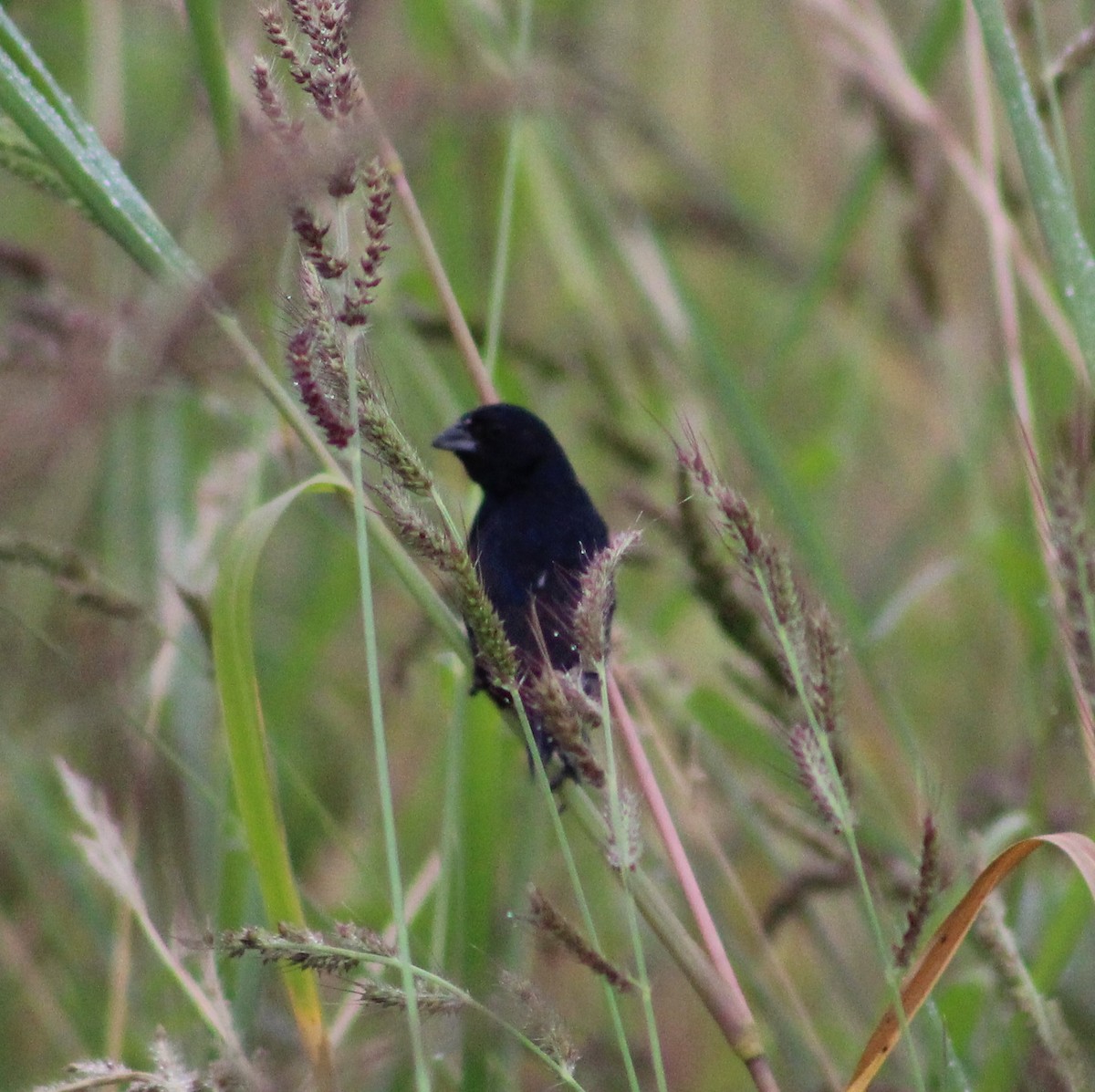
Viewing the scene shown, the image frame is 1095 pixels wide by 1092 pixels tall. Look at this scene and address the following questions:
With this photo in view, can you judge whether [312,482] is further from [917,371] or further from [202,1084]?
[917,371]

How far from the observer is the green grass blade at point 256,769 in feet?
4.39

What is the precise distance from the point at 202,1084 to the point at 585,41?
2910 millimetres

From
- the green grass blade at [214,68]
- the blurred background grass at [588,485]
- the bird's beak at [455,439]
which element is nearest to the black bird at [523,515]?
the bird's beak at [455,439]

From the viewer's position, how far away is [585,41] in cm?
341

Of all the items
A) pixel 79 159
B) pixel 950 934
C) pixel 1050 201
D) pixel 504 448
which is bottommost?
pixel 950 934

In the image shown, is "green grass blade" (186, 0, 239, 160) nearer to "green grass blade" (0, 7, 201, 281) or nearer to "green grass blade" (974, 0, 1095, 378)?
"green grass blade" (0, 7, 201, 281)

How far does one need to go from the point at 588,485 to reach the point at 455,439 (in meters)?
1.27

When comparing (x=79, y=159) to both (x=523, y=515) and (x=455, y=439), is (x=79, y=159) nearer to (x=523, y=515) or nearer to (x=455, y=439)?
(x=455, y=439)

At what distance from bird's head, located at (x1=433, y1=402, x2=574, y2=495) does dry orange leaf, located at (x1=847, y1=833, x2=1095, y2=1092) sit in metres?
1.08

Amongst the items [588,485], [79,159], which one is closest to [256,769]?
[79,159]

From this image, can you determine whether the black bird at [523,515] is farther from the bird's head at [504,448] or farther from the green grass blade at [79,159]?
the green grass blade at [79,159]

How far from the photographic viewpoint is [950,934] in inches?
51.1

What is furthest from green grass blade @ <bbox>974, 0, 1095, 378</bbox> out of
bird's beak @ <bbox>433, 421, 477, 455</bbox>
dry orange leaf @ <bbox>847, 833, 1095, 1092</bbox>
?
bird's beak @ <bbox>433, 421, 477, 455</bbox>

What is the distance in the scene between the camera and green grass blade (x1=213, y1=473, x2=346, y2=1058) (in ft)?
4.39
